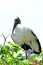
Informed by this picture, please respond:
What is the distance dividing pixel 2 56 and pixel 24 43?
5543 mm

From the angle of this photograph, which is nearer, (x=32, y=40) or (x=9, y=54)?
(x=9, y=54)

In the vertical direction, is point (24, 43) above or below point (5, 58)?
below

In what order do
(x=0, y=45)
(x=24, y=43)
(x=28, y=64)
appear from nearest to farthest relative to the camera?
(x=28, y=64) → (x=0, y=45) → (x=24, y=43)

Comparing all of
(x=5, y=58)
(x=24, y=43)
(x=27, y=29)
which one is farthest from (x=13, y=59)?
(x=24, y=43)

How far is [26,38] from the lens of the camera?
773cm

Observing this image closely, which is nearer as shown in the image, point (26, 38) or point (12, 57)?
point (12, 57)

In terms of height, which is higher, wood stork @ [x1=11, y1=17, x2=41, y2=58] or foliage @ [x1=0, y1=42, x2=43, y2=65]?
foliage @ [x1=0, y1=42, x2=43, y2=65]

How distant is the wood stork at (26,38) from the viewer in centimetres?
744

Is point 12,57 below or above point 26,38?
above

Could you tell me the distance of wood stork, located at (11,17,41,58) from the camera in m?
7.44

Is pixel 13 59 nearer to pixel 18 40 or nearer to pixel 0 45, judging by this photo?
pixel 0 45

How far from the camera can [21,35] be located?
24.6 feet

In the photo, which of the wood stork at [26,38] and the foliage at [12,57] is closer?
the foliage at [12,57]

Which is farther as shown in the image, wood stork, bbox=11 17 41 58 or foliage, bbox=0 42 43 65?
wood stork, bbox=11 17 41 58
